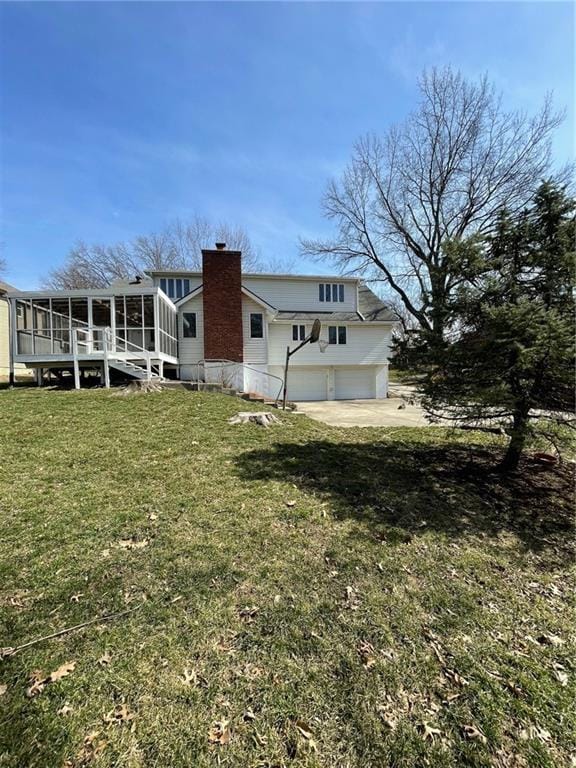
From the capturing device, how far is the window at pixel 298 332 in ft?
63.6

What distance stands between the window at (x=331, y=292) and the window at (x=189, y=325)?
7.49 metres

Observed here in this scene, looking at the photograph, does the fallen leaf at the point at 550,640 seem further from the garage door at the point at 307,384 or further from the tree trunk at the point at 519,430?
the garage door at the point at 307,384

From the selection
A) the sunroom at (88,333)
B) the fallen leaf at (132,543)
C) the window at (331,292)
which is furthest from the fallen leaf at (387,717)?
the window at (331,292)

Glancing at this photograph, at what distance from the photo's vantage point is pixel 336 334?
19.8 metres

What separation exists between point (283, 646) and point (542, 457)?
19.7 feet

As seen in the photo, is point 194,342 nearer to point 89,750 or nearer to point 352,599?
point 352,599

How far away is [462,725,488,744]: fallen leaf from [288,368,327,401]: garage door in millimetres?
17825

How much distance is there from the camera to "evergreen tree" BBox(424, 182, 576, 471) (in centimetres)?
433

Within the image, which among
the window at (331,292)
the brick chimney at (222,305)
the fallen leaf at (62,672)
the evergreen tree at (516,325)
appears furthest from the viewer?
the window at (331,292)

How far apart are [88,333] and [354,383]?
13274 millimetres

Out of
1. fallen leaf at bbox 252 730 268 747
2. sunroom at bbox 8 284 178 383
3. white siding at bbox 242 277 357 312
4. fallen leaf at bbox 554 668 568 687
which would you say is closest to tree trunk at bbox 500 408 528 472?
fallen leaf at bbox 554 668 568 687

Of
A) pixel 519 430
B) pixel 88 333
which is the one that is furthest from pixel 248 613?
pixel 88 333

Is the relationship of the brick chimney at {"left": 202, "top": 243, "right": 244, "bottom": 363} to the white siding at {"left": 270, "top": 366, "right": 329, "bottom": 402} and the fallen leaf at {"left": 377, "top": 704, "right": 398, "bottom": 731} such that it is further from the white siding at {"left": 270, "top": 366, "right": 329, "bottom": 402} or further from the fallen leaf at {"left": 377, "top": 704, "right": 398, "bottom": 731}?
the fallen leaf at {"left": 377, "top": 704, "right": 398, "bottom": 731}

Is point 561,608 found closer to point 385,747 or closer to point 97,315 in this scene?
point 385,747
